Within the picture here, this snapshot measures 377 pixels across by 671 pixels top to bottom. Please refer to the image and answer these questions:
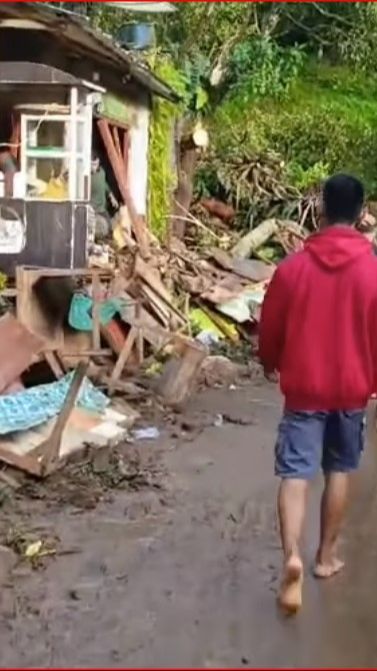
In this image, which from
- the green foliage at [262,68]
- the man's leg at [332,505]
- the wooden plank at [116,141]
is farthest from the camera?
the green foliage at [262,68]

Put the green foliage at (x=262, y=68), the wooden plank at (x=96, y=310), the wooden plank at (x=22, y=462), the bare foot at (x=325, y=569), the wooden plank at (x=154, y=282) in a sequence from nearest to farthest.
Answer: the bare foot at (x=325, y=569) → the wooden plank at (x=22, y=462) → the wooden plank at (x=96, y=310) → the wooden plank at (x=154, y=282) → the green foliage at (x=262, y=68)

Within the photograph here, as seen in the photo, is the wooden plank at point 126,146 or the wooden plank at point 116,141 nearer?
the wooden plank at point 116,141

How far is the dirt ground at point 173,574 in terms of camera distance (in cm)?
493

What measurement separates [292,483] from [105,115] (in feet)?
33.0

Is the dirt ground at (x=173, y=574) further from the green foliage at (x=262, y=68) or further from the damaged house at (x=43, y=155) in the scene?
the green foliage at (x=262, y=68)

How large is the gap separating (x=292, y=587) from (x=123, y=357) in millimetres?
5875

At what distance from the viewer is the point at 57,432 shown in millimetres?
7727

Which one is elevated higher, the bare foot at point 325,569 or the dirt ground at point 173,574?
the bare foot at point 325,569

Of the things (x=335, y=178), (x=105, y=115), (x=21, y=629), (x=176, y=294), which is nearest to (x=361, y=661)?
(x=21, y=629)

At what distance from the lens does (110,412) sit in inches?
372

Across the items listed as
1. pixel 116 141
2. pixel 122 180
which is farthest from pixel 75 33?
pixel 116 141

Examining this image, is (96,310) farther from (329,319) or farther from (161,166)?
(161,166)

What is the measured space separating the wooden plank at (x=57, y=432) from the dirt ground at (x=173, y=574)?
0.47ft

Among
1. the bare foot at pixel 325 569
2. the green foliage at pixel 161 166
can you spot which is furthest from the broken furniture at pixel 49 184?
the green foliage at pixel 161 166
